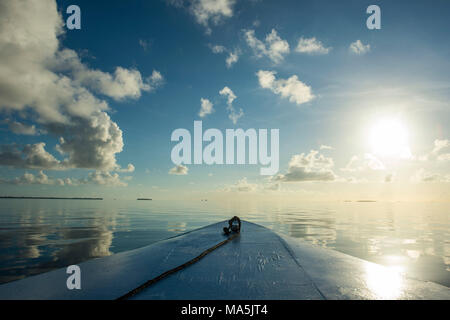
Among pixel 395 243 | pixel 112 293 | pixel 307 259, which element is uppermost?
pixel 112 293

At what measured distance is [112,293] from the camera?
5.42 meters

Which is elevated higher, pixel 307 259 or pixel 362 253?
pixel 307 259

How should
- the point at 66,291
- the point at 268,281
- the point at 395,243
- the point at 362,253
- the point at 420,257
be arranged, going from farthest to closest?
the point at 395,243 < the point at 362,253 < the point at 420,257 < the point at 268,281 < the point at 66,291

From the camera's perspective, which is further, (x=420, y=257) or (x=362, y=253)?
(x=362, y=253)

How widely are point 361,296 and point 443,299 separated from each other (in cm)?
219

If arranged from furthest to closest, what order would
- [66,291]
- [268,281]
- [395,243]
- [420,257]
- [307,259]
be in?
1. [395,243]
2. [420,257]
3. [307,259]
4. [268,281]
5. [66,291]

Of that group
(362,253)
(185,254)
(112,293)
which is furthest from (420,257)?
(112,293)

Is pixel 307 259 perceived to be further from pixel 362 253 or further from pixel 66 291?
pixel 66 291

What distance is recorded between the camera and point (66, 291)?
5820 mm

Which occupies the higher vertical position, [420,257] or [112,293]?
[112,293]

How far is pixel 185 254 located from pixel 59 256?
6.62 metres
